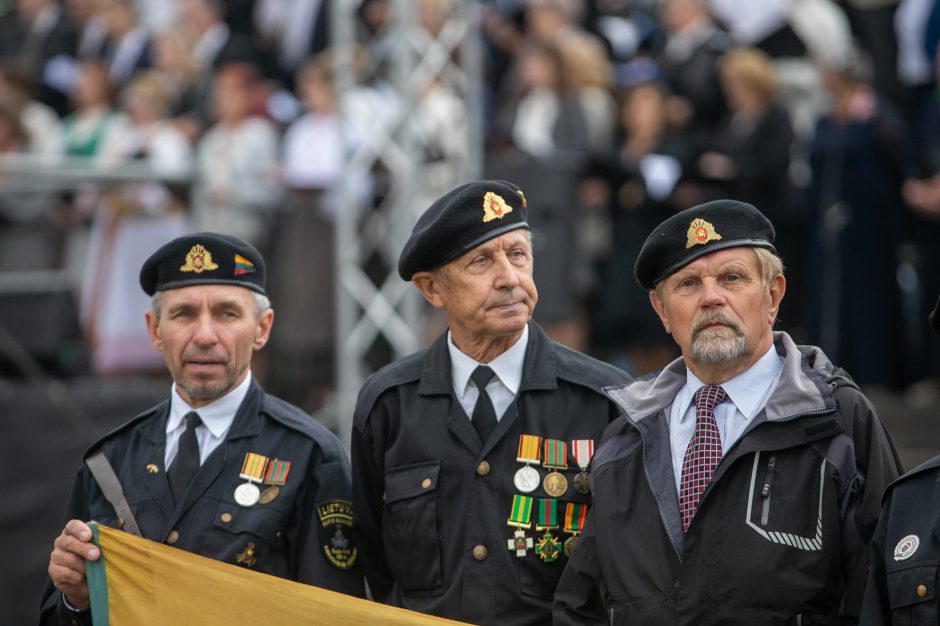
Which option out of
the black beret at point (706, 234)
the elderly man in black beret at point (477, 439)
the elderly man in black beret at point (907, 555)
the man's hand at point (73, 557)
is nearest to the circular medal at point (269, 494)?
the elderly man in black beret at point (477, 439)

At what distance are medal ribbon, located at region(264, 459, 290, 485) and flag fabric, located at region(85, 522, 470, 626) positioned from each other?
1.24ft

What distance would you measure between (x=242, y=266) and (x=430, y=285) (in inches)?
26.9

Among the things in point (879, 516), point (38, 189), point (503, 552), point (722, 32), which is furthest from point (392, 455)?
point (722, 32)

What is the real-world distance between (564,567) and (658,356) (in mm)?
5769

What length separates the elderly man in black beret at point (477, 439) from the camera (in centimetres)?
492

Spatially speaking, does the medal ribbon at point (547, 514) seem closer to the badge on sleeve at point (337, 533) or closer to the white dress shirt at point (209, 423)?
the badge on sleeve at point (337, 533)

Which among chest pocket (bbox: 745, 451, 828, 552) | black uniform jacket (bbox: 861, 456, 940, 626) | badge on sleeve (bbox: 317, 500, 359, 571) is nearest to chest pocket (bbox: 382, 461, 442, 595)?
badge on sleeve (bbox: 317, 500, 359, 571)

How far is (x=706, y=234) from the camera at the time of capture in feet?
14.9

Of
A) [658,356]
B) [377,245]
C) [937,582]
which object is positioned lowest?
[937,582]

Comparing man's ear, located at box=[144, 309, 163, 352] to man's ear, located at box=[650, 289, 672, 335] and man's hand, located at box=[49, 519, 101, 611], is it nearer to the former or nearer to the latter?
man's hand, located at box=[49, 519, 101, 611]

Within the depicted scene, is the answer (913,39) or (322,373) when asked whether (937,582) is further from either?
(322,373)

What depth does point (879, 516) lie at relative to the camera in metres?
4.16

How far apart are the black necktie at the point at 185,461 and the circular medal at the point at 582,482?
1335 millimetres

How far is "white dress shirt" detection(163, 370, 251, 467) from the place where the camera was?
17.3 ft
